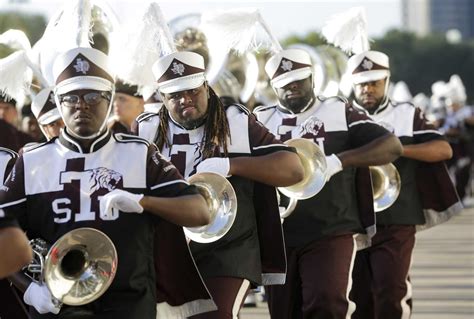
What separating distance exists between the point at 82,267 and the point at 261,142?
75.9 inches

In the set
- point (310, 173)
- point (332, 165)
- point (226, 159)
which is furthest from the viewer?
point (332, 165)

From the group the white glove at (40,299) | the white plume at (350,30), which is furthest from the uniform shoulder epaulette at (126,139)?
the white plume at (350,30)

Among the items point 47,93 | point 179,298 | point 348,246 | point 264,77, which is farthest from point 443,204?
point 264,77

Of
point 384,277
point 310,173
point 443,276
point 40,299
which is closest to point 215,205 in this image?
point 310,173

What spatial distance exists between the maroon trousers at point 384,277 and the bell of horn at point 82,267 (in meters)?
4.09

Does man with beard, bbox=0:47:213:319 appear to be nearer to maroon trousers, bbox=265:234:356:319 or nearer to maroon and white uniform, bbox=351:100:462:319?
maroon trousers, bbox=265:234:356:319

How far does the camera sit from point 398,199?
10.3m

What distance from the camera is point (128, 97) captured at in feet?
35.4

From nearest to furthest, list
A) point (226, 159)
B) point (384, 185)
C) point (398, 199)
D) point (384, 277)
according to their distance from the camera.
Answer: point (226, 159) → point (384, 277) → point (384, 185) → point (398, 199)

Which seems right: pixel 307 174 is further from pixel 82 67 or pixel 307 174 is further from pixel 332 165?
pixel 82 67

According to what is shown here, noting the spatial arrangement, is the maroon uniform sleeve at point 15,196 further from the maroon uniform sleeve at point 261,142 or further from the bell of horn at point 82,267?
the maroon uniform sleeve at point 261,142

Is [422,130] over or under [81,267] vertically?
under

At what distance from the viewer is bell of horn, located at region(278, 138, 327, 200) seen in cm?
862

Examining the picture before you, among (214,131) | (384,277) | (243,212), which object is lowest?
(384,277)
